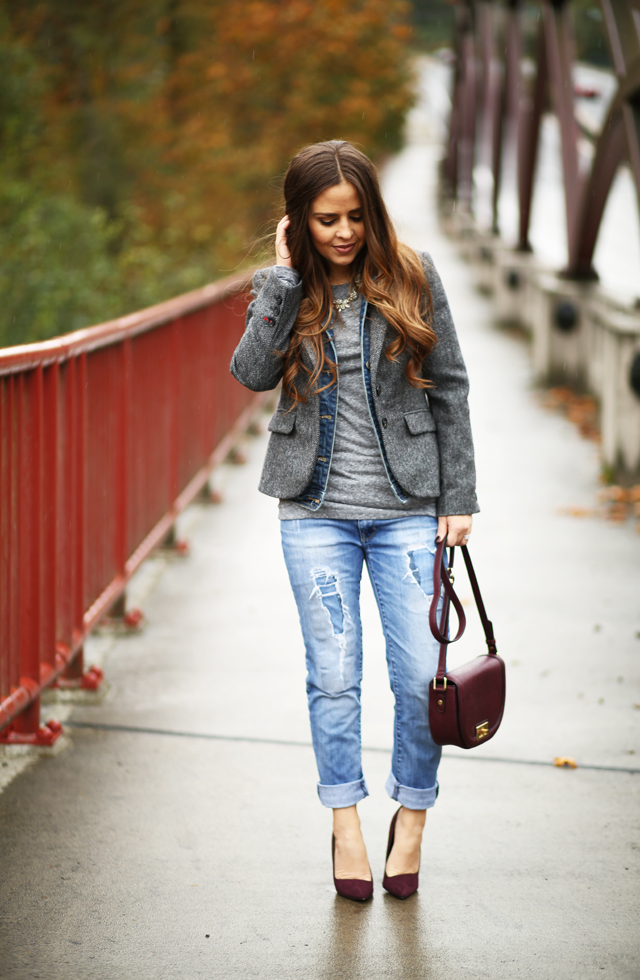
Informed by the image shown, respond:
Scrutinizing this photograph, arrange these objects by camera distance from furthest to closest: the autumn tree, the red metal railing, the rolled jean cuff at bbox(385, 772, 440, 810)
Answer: the autumn tree
the red metal railing
the rolled jean cuff at bbox(385, 772, 440, 810)

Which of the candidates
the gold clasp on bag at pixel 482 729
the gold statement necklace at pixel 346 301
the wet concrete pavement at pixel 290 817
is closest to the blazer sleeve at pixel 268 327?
the gold statement necklace at pixel 346 301

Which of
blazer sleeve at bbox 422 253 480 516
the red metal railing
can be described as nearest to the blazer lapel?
blazer sleeve at bbox 422 253 480 516

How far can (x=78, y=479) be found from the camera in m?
4.31

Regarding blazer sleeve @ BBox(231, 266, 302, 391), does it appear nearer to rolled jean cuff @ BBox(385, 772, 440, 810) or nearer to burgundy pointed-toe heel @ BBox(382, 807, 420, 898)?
rolled jean cuff @ BBox(385, 772, 440, 810)

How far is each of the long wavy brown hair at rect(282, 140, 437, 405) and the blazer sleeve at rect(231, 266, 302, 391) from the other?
0.04 meters

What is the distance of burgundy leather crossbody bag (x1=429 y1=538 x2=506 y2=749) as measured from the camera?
2.97 metres

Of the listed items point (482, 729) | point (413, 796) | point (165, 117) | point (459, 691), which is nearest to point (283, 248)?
point (459, 691)

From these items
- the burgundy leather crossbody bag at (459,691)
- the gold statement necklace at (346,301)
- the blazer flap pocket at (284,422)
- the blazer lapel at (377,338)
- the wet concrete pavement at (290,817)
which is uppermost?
the gold statement necklace at (346,301)

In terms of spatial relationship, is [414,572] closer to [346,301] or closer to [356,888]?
[346,301]

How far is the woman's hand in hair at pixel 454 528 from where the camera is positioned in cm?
310

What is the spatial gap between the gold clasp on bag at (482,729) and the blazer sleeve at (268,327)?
103 centimetres

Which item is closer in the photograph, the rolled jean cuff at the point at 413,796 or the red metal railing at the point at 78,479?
the rolled jean cuff at the point at 413,796

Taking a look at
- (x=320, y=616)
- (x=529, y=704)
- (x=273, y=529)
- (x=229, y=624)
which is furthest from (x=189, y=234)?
(x=320, y=616)

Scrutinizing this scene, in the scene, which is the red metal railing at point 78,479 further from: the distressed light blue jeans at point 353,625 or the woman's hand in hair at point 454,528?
the woman's hand in hair at point 454,528
